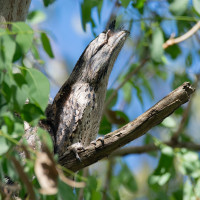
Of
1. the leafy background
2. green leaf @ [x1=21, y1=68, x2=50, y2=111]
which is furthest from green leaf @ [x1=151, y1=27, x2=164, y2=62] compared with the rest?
green leaf @ [x1=21, y1=68, x2=50, y2=111]

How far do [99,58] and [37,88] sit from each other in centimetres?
106

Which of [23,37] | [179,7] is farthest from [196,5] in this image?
[23,37]

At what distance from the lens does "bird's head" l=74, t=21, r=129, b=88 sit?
2.25 metres

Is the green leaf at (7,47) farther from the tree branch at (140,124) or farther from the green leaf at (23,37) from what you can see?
the tree branch at (140,124)

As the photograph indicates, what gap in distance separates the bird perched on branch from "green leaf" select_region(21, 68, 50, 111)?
33.3 inches

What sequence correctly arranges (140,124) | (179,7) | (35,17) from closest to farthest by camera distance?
(140,124), (179,7), (35,17)

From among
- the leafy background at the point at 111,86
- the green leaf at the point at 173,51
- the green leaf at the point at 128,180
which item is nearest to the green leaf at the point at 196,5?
the leafy background at the point at 111,86

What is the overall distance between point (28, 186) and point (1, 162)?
0.14 metres

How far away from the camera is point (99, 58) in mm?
2271

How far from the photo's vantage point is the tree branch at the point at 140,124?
5.25 feet

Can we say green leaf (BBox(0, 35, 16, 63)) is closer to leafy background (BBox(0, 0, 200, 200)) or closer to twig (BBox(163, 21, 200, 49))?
leafy background (BBox(0, 0, 200, 200))

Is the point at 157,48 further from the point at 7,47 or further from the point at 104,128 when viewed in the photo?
the point at 7,47

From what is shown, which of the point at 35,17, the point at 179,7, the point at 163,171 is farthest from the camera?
the point at 35,17

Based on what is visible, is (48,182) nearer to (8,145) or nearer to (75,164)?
(8,145)
